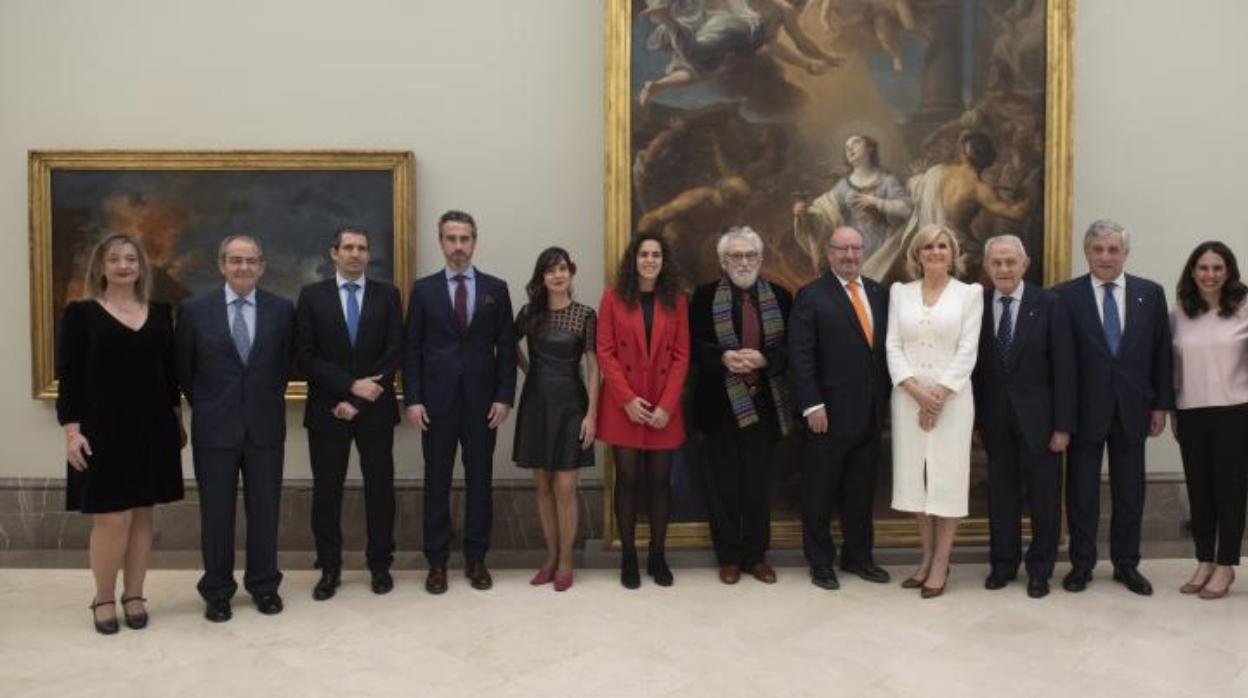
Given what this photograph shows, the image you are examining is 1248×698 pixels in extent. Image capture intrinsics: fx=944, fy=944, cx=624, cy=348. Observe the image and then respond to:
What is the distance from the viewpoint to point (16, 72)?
6.31 meters

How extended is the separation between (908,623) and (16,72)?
6.58 metres

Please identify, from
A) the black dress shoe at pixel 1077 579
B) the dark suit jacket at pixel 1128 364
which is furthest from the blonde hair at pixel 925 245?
the black dress shoe at pixel 1077 579

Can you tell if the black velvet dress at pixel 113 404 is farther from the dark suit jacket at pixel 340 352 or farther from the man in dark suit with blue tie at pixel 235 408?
the dark suit jacket at pixel 340 352

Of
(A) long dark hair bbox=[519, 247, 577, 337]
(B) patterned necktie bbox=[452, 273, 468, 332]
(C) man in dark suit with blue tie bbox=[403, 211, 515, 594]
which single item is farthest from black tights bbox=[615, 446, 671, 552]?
(B) patterned necktie bbox=[452, 273, 468, 332]

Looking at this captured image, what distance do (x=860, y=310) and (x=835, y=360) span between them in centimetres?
35

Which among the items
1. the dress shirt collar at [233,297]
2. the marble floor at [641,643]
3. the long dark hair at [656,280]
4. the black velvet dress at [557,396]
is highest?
the long dark hair at [656,280]

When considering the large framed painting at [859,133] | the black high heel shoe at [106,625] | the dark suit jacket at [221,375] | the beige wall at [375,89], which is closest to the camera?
the black high heel shoe at [106,625]

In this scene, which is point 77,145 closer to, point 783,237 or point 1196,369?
point 783,237

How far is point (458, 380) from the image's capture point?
545cm

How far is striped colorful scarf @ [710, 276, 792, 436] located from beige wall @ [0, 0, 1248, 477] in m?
1.11

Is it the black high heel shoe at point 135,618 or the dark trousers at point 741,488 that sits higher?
the dark trousers at point 741,488

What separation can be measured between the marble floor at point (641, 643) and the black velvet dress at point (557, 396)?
31.5 inches

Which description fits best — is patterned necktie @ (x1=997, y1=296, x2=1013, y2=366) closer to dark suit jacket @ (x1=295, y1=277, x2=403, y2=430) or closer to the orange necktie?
the orange necktie

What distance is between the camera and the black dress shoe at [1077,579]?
17.8 feet
